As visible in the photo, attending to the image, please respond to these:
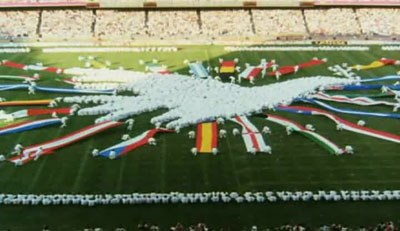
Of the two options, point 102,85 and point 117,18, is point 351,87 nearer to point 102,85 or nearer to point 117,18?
point 102,85

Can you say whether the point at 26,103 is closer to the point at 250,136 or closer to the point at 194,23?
the point at 250,136

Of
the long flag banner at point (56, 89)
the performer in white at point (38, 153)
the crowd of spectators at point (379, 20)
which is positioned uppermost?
the crowd of spectators at point (379, 20)

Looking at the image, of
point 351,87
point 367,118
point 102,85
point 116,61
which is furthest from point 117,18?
point 367,118

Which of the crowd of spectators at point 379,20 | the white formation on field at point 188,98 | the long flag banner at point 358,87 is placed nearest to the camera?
the white formation on field at point 188,98

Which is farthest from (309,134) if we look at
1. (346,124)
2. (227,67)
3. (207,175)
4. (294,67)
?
(227,67)

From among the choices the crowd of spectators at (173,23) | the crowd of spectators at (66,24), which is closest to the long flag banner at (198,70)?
the crowd of spectators at (173,23)

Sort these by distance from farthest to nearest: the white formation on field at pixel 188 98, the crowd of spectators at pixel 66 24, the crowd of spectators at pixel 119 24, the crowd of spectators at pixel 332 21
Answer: the crowd of spectators at pixel 332 21
the crowd of spectators at pixel 119 24
the crowd of spectators at pixel 66 24
the white formation on field at pixel 188 98

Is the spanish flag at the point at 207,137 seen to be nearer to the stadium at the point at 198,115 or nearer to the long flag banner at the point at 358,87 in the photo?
the stadium at the point at 198,115
